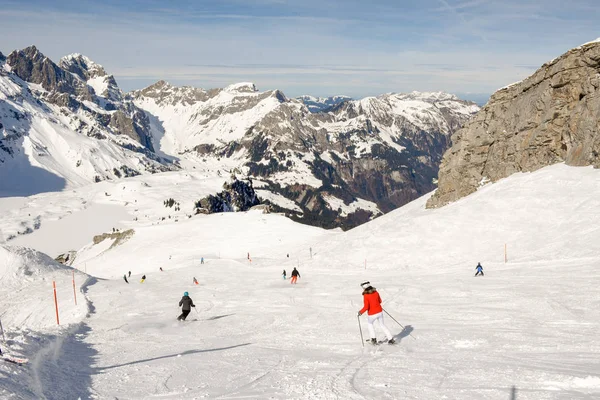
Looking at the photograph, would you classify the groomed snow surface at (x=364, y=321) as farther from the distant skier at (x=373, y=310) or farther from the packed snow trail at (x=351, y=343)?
the distant skier at (x=373, y=310)

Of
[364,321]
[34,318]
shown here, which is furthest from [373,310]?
[34,318]

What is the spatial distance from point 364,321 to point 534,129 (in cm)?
5247

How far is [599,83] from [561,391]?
57011mm

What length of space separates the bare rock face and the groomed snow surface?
5.78 m

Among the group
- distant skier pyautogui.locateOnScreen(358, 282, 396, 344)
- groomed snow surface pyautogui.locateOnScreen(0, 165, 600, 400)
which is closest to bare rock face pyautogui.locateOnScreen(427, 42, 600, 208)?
groomed snow surface pyautogui.locateOnScreen(0, 165, 600, 400)

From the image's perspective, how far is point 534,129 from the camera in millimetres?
62219

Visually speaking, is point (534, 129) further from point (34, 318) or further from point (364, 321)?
point (34, 318)

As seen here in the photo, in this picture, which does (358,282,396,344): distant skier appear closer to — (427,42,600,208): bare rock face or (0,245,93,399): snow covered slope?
(0,245,93,399): snow covered slope

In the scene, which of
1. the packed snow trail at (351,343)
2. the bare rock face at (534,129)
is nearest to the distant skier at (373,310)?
the packed snow trail at (351,343)

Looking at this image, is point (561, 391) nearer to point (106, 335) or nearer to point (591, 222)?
point (106, 335)

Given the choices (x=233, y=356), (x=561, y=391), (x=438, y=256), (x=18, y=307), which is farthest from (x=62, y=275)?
(x=561, y=391)

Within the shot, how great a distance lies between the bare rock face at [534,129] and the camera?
5619 cm

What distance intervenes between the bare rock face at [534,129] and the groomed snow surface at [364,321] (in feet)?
19.0

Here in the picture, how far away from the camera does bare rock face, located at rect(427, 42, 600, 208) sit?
5619 cm
